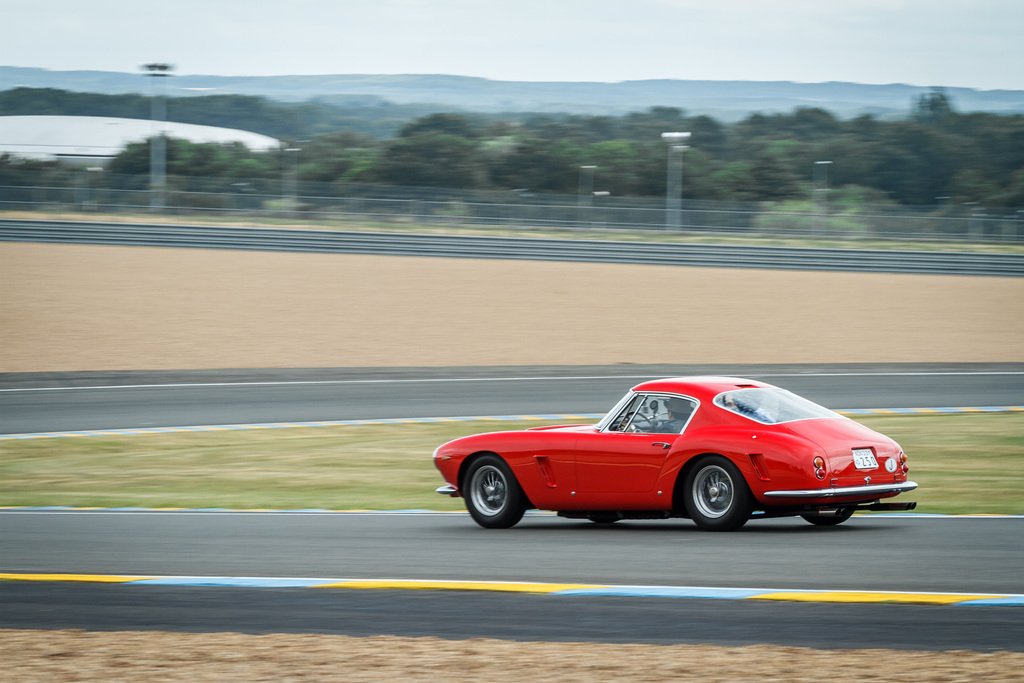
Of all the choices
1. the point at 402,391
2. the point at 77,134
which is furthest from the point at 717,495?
the point at 77,134

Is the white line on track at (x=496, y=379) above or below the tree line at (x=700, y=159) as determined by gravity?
below

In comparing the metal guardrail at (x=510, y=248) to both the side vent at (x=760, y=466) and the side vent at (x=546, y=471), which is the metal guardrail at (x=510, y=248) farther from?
the side vent at (x=760, y=466)

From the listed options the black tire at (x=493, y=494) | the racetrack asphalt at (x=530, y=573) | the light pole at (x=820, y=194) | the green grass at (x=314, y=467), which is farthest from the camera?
the light pole at (x=820, y=194)

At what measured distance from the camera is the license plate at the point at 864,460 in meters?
9.11

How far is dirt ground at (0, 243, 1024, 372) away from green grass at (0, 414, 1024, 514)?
9933 millimetres

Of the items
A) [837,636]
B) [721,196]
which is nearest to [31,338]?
[837,636]

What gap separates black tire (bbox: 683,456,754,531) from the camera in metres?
9.09

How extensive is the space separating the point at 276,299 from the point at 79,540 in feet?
93.1

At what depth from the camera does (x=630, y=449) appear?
9734mm

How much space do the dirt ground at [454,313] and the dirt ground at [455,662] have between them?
2276 cm

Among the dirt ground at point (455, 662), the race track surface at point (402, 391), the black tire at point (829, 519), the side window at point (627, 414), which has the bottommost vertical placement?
the race track surface at point (402, 391)

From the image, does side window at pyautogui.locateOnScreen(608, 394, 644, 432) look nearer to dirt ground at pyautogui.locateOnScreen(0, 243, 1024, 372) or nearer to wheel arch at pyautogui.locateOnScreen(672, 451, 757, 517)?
wheel arch at pyautogui.locateOnScreen(672, 451, 757, 517)

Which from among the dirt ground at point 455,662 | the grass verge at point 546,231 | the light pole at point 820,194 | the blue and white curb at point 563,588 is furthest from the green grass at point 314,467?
the light pole at point 820,194

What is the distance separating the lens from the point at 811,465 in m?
8.85
